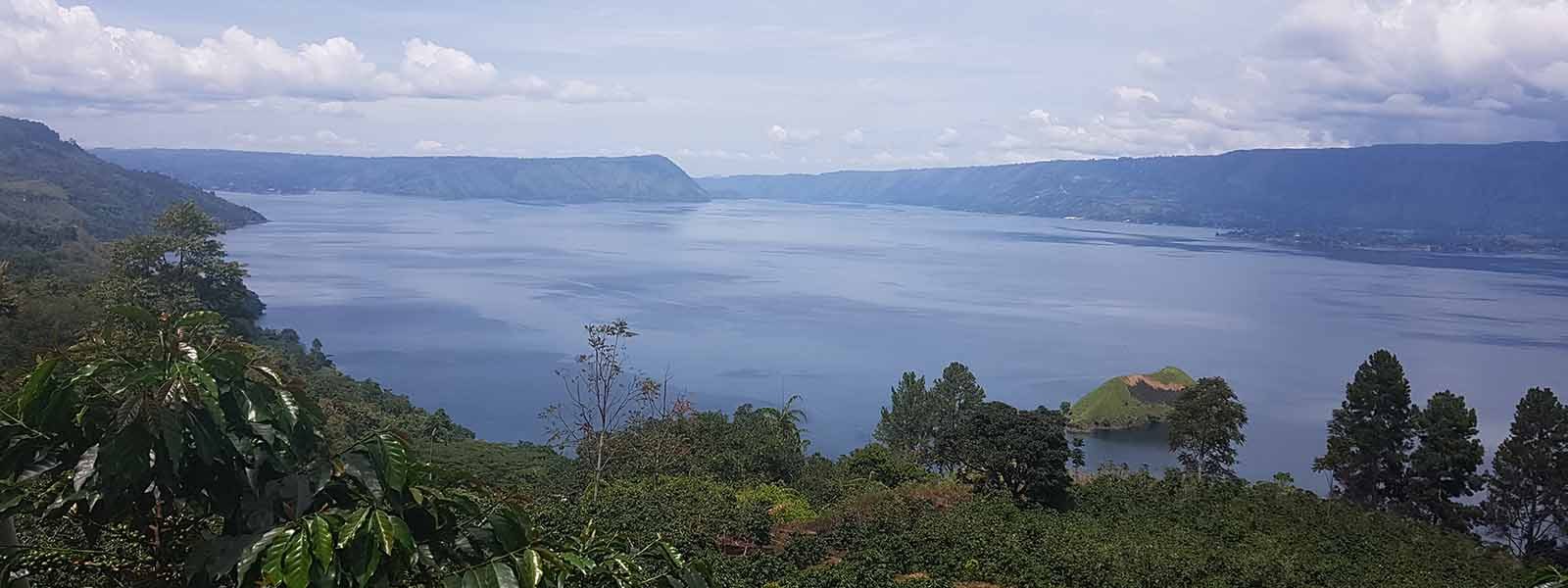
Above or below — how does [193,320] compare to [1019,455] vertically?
above

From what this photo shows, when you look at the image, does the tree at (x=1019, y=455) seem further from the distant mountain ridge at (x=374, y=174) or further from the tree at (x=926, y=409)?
the distant mountain ridge at (x=374, y=174)

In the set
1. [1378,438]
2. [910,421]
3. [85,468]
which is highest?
[85,468]

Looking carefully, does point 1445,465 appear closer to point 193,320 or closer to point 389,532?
point 389,532

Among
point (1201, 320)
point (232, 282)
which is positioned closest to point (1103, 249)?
point (1201, 320)

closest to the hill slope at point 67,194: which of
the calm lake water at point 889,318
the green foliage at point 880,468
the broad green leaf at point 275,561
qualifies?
the calm lake water at point 889,318

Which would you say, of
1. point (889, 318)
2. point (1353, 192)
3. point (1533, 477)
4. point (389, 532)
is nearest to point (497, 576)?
point (389, 532)

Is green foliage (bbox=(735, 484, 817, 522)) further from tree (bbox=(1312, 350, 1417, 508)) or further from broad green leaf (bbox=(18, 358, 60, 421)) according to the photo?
tree (bbox=(1312, 350, 1417, 508))
